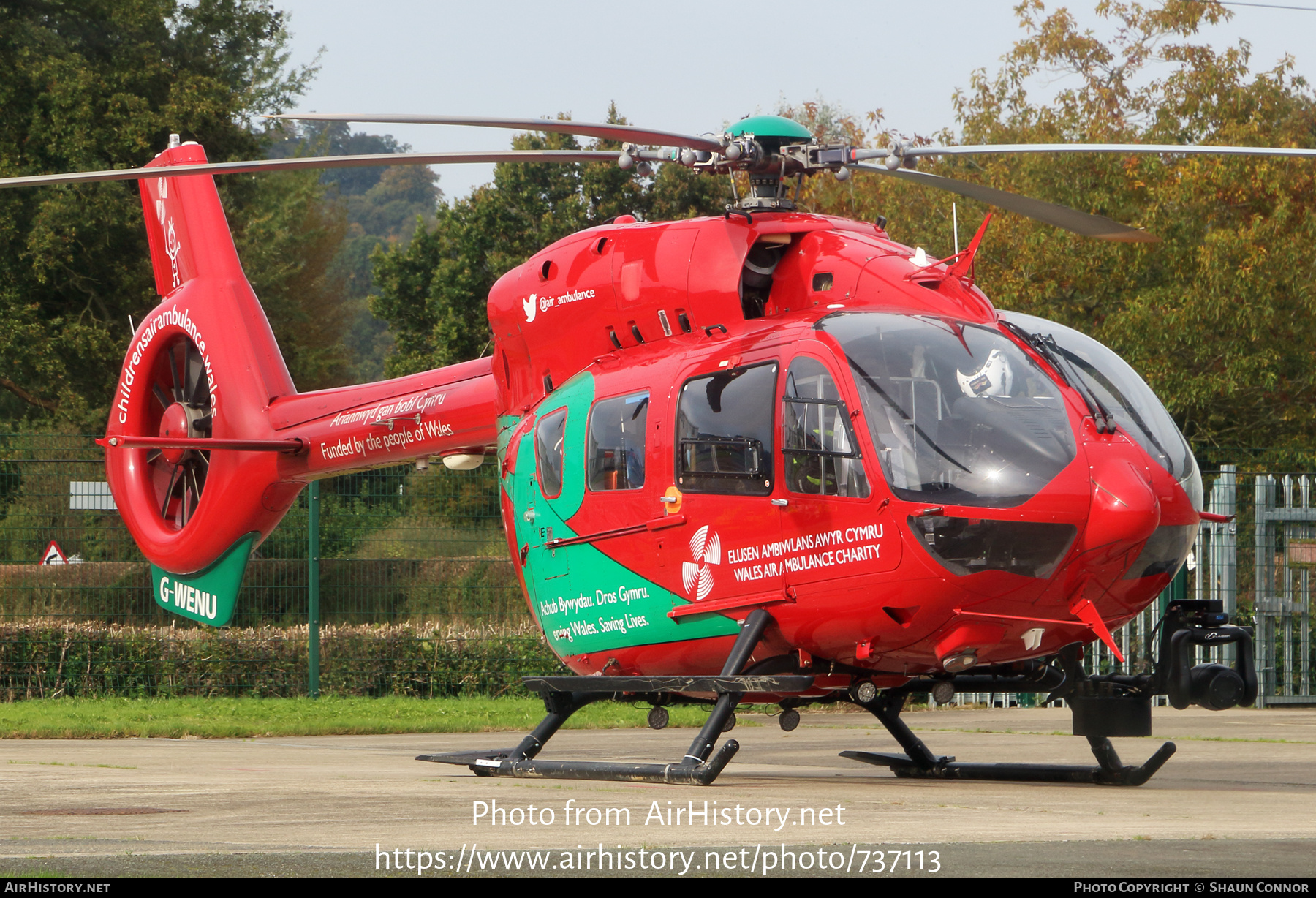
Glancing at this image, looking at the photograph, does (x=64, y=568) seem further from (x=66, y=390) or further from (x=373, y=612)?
(x=66, y=390)

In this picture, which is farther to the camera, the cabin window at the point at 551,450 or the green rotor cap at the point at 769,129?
the cabin window at the point at 551,450

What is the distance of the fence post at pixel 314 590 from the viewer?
15758 mm

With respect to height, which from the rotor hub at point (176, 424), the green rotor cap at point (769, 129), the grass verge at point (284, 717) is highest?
the green rotor cap at point (769, 129)

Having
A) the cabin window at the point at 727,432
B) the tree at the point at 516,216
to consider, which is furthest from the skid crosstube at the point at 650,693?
the tree at the point at 516,216

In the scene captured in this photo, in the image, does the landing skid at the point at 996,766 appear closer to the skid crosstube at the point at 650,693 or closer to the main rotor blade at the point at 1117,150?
the skid crosstube at the point at 650,693

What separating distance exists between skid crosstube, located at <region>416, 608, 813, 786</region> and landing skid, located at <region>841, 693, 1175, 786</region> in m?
1.23

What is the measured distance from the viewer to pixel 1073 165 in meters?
24.2

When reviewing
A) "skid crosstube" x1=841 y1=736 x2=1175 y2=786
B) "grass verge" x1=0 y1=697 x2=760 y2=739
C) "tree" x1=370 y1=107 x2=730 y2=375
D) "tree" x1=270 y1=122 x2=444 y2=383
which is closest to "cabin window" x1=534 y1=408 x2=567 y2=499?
"skid crosstube" x1=841 y1=736 x2=1175 y2=786

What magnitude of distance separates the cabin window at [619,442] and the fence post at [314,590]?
7.45 metres

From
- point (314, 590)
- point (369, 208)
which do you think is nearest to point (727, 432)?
point (314, 590)

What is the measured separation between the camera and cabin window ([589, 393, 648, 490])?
8.68 m

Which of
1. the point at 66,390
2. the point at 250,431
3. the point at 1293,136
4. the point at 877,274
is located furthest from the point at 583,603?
the point at 1293,136

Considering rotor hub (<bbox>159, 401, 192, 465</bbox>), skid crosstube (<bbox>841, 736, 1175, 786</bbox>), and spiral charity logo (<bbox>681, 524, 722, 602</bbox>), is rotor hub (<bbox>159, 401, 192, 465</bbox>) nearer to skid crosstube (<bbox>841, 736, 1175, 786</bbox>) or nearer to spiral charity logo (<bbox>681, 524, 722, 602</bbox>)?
spiral charity logo (<bbox>681, 524, 722, 602</bbox>)

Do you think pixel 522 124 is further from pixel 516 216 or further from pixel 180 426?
pixel 516 216
